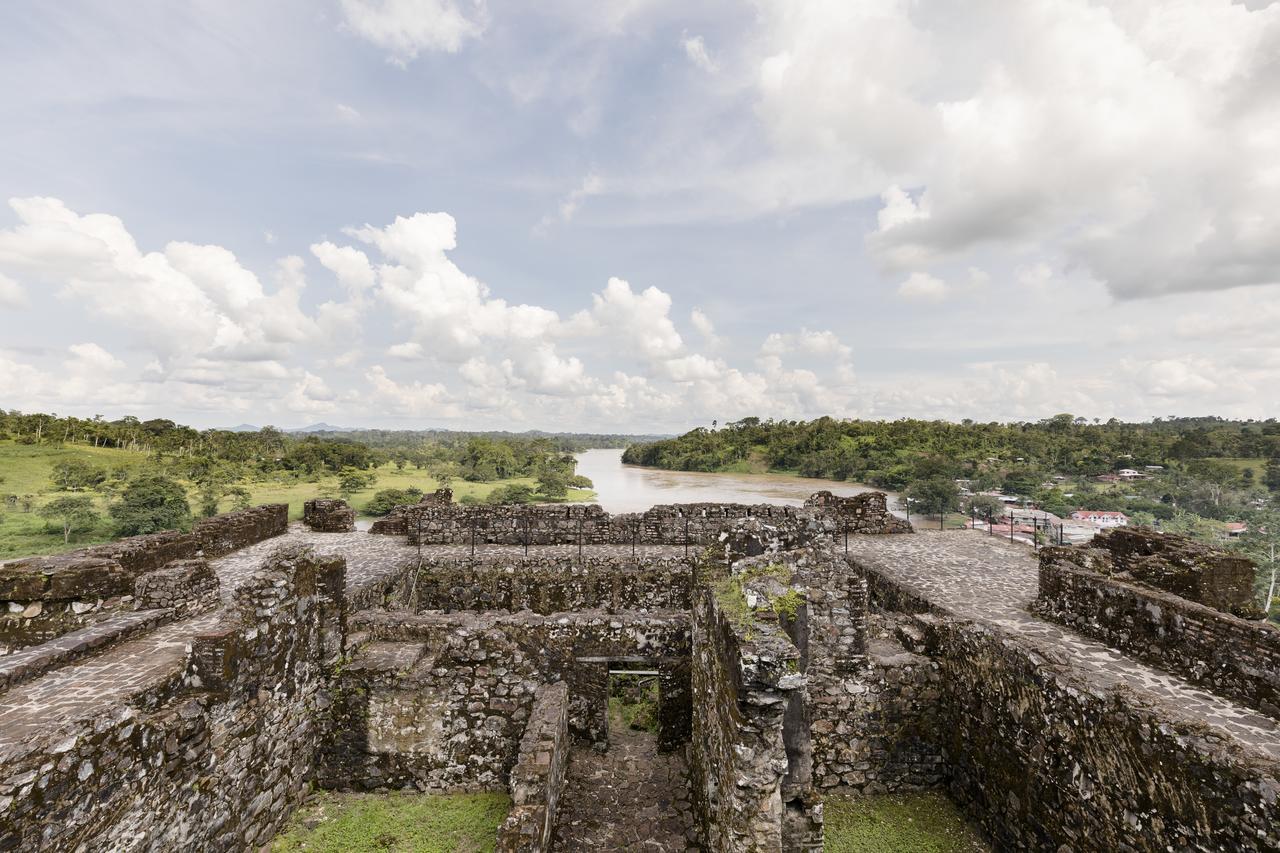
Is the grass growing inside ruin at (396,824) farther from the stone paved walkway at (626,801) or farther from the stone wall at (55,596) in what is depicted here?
the stone wall at (55,596)

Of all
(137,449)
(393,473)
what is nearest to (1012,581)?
(393,473)

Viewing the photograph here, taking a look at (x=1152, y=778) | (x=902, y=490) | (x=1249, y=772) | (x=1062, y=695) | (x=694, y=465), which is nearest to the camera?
(x=1249, y=772)

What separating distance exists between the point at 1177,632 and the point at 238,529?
56.6 feet

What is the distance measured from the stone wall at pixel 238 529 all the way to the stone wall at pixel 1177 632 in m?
16.2

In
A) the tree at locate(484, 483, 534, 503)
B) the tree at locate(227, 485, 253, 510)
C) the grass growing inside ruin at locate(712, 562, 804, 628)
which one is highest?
the grass growing inside ruin at locate(712, 562, 804, 628)

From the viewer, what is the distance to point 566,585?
10.0 m

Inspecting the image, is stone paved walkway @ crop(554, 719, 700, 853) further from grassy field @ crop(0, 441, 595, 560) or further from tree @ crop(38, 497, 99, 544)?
tree @ crop(38, 497, 99, 544)

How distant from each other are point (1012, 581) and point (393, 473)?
64.3m

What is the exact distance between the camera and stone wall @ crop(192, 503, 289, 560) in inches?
470

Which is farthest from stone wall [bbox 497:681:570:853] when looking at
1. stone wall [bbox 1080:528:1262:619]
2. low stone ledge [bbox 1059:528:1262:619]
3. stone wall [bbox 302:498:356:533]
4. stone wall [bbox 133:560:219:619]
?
stone wall [bbox 302:498:356:533]

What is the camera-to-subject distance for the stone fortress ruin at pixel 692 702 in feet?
12.2

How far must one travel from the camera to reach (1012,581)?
33.5 ft

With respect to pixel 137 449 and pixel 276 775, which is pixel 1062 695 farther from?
pixel 137 449

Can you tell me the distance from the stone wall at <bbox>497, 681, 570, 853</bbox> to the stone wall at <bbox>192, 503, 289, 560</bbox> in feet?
33.9
